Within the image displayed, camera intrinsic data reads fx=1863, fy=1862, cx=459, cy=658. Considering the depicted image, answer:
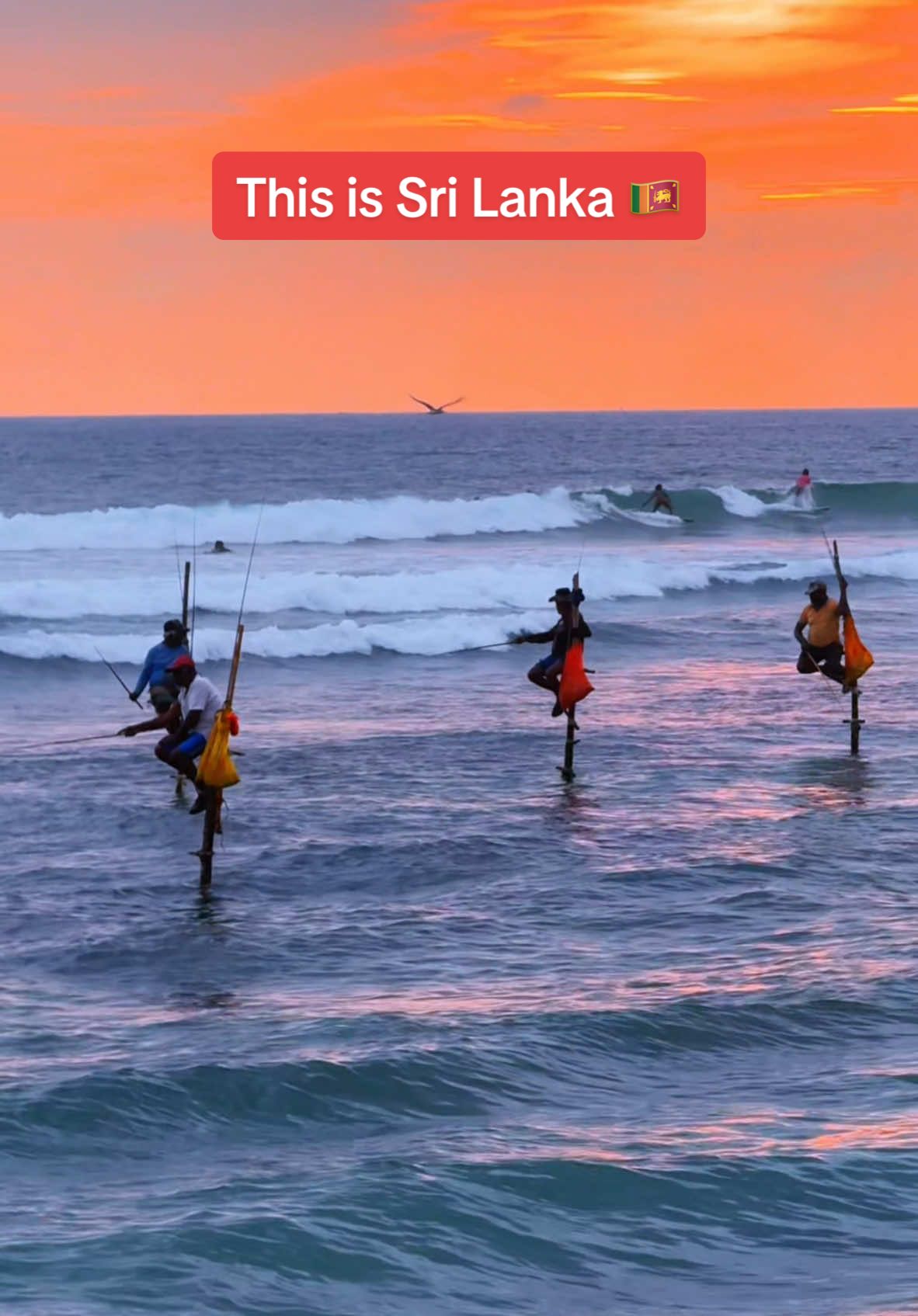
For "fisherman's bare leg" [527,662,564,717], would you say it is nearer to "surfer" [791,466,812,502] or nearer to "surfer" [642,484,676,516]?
"surfer" [642,484,676,516]

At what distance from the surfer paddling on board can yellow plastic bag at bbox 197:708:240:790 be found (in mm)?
4998

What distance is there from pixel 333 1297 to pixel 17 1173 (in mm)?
2141

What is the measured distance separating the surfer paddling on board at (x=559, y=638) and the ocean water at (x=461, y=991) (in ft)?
3.37

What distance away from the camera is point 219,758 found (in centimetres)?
1388

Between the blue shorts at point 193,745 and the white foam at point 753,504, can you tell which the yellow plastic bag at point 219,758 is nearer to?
the blue shorts at point 193,745

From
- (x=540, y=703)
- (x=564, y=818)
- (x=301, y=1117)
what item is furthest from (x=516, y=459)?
(x=301, y=1117)

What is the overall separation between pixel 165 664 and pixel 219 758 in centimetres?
313

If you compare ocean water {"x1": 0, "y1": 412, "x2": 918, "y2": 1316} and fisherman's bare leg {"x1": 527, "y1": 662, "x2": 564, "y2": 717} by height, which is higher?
fisherman's bare leg {"x1": 527, "y1": 662, "x2": 564, "y2": 717}

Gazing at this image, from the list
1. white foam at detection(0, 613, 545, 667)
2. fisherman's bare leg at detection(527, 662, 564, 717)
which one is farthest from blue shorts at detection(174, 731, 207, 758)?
white foam at detection(0, 613, 545, 667)

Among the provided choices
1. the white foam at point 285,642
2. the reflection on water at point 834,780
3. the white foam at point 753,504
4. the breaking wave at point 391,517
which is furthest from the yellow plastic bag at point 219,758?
the white foam at point 753,504

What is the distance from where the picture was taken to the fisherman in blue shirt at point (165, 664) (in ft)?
53.8

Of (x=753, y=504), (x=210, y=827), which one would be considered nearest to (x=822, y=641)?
(x=210, y=827)

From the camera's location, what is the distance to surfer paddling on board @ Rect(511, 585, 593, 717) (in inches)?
734

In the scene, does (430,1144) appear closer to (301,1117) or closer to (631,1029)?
(301,1117)
